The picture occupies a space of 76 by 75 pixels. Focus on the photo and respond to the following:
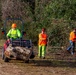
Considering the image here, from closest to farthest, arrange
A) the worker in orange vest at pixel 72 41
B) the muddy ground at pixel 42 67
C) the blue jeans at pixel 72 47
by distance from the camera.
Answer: the muddy ground at pixel 42 67 < the worker in orange vest at pixel 72 41 < the blue jeans at pixel 72 47

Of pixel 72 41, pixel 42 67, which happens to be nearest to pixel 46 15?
pixel 72 41

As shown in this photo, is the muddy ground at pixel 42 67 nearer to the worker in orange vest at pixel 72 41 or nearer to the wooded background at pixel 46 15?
the worker in orange vest at pixel 72 41

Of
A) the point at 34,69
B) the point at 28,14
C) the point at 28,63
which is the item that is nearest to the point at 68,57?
the point at 28,63

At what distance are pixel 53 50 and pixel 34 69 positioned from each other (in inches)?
276

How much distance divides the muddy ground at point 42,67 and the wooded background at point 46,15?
170 inches

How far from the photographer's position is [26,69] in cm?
1512

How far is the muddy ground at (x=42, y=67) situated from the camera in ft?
47.6

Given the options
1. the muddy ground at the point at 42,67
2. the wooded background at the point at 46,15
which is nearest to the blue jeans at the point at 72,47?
the wooded background at the point at 46,15

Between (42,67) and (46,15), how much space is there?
1321 cm

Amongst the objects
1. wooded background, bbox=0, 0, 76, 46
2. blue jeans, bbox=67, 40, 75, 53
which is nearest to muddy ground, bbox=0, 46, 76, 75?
blue jeans, bbox=67, 40, 75, 53

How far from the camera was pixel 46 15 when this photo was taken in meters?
28.6

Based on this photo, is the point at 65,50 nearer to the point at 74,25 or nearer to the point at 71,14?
the point at 74,25

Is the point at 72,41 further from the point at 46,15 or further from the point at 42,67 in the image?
the point at 46,15

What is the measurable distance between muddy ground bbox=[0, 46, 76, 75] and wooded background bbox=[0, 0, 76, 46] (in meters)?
4.31
